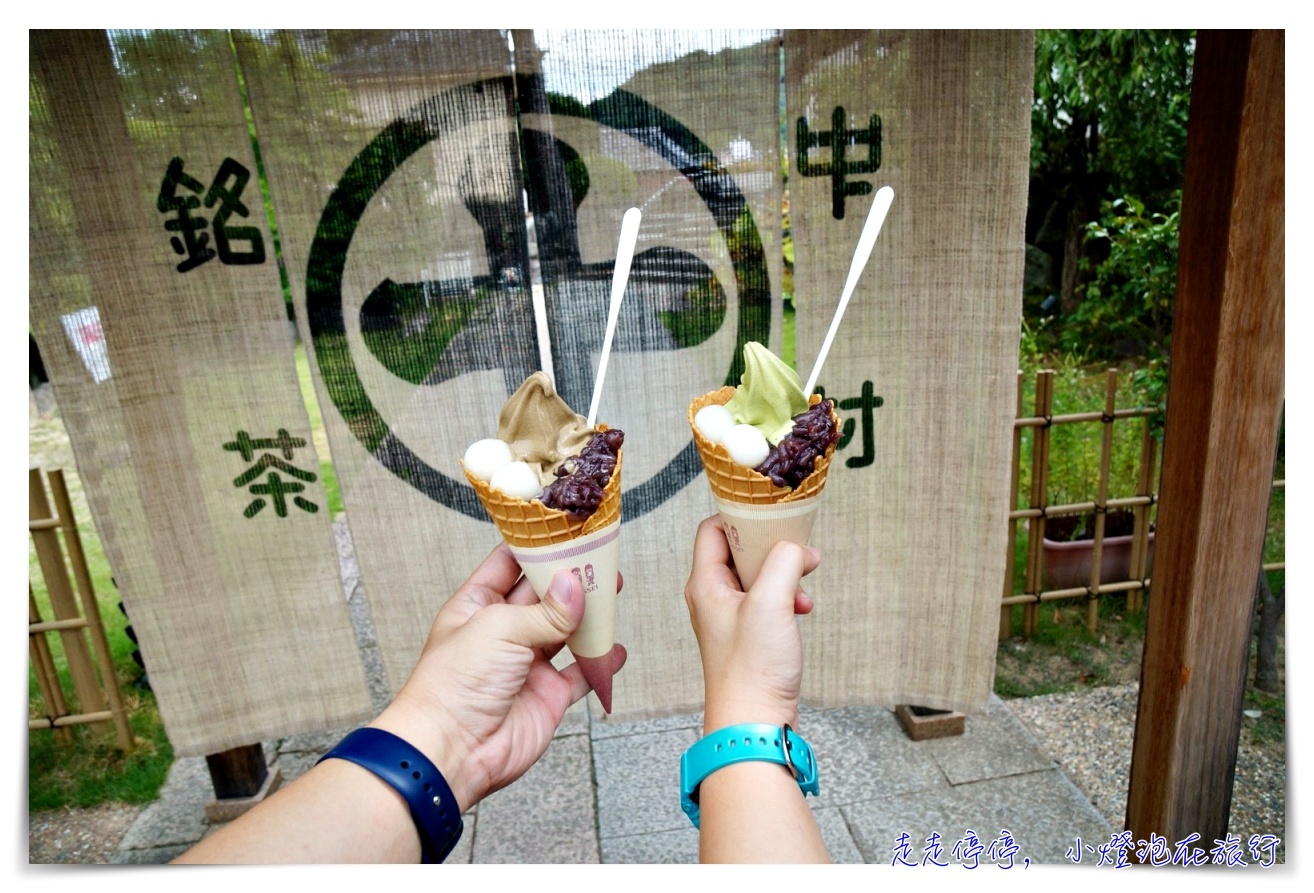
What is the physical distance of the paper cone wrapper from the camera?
203 centimetres

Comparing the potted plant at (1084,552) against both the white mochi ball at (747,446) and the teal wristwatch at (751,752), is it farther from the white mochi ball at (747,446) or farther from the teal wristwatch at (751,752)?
the teal wristwatch at (751,752)

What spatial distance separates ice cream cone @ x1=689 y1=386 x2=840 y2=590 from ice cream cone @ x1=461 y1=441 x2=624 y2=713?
0.27m

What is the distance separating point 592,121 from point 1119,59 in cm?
541

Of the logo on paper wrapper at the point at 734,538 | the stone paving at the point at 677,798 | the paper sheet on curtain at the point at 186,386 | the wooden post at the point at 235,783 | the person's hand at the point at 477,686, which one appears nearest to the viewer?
the person's hand at the point at 477,686

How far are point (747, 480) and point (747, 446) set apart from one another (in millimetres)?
87

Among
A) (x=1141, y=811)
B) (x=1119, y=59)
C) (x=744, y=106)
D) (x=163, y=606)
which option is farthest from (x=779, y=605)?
(x=1119, y=59)

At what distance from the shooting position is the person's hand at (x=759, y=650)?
1690 millimetres

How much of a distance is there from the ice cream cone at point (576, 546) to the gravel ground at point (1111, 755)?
244cm

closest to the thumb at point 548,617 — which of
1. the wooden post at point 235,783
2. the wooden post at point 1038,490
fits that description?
the wooden post at point 235,783

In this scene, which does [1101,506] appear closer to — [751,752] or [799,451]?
[799,451]

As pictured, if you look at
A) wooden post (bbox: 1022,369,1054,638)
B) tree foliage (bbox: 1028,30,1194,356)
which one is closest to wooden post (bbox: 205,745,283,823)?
wooden post (bbox: 1022,369,1054,638)

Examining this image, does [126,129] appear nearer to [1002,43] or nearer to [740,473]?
[740,473]

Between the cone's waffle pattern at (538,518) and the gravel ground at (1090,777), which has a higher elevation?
the cone's waffle pattern at (538,518)

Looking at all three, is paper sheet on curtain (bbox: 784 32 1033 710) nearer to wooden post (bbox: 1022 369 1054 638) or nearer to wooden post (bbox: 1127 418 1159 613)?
wooden post (bbox: 1022 369 1054 638)
